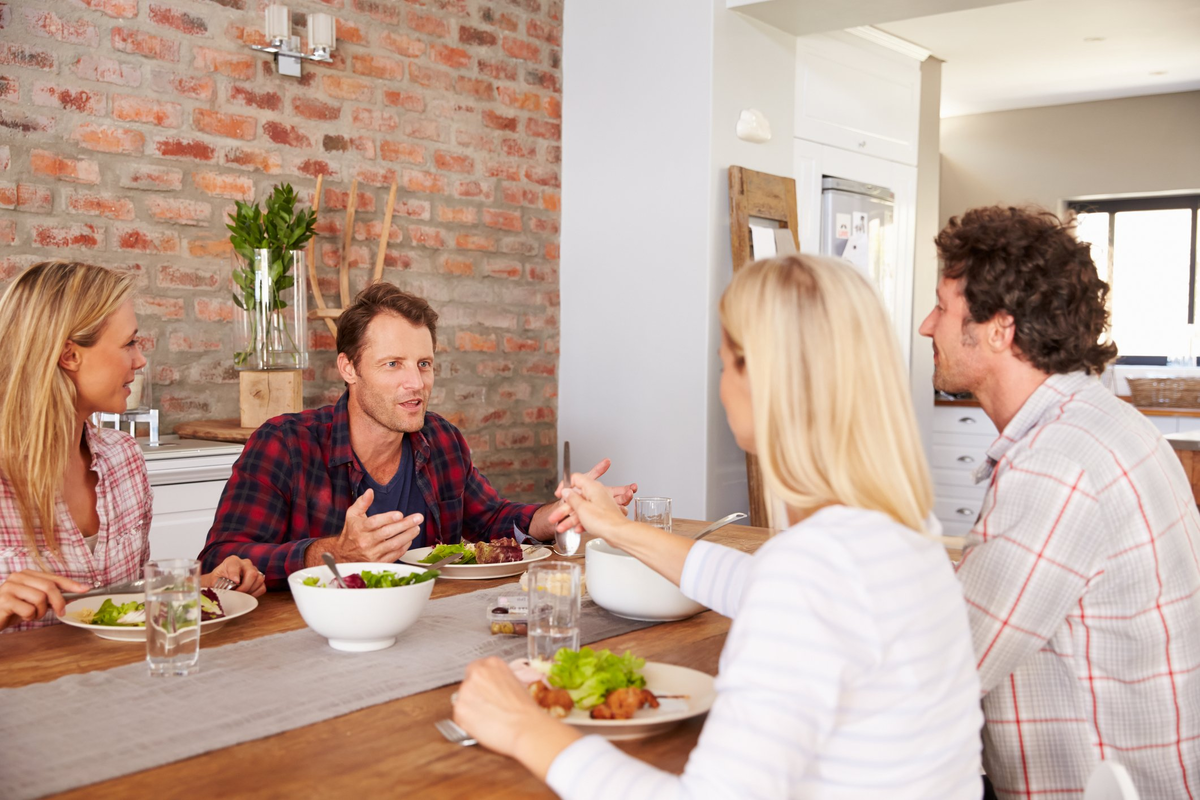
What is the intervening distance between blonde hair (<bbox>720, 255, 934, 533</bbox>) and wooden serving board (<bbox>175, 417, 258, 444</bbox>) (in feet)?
6.58

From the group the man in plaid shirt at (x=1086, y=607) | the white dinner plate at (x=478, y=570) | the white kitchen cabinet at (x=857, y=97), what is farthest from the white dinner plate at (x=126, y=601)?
the white kitchen cabinet at (x=857, y=97)

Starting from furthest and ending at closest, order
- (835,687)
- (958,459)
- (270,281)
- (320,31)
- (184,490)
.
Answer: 1. (958,459)
2. (320,31)
3. (270,281)
4. (184,490)
5. (835,687)

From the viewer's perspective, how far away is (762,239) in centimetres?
414

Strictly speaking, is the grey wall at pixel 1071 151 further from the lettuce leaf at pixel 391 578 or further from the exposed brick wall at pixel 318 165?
the lettuce leaf at pixel 391 578

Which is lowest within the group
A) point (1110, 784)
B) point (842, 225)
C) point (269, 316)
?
point (1110, 784)

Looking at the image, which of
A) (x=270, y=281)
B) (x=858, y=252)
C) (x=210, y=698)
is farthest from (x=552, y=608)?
(x=858, y=252)

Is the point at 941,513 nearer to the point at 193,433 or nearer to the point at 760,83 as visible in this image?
the point at 760,83

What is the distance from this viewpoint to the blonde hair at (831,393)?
964mm

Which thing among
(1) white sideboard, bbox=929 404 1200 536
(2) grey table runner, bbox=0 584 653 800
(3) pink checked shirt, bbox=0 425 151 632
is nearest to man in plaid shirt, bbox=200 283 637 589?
(3) pink checked shirt, bbox=0 425 151 632

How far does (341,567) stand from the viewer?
5.04 ft

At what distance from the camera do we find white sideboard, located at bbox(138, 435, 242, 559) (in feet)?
8.39

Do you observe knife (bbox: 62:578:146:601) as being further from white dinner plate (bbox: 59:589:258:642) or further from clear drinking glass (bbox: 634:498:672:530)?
clear drinking glass (bbox: 634:498:672:530)

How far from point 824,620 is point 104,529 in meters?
1.41

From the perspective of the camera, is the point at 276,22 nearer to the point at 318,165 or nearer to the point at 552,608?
the point at 318,165
